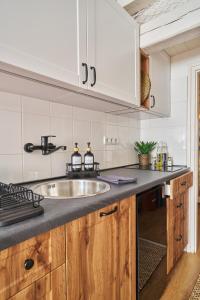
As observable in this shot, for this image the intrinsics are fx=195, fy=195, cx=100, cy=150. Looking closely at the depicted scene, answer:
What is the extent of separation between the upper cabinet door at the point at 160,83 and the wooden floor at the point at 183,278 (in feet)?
4.84

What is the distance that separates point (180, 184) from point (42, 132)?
1.24 metres

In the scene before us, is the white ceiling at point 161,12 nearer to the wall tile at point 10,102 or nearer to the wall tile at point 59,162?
the wall tile at point 10,102

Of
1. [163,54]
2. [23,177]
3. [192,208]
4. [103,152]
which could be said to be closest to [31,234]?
[23,177]

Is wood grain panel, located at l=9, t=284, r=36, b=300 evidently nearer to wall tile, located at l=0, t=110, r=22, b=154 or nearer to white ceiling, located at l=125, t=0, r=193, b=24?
wall tile, located at l=0, t=110, r=22, b=154

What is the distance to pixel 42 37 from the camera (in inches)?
34.5

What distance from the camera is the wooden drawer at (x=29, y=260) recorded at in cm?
53

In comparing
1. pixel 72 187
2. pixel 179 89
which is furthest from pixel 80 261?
pixel 179 89

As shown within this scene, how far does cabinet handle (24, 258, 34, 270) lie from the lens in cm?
57

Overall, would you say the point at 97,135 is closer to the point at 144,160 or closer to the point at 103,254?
the point at 144,160

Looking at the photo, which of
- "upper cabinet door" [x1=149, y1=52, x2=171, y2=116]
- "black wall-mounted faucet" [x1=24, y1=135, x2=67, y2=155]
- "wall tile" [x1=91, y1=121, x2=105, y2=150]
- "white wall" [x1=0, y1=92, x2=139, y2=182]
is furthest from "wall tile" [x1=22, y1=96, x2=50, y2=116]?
"upper cabinet door" [x1=149, y1=52, x2=171, y2=116]

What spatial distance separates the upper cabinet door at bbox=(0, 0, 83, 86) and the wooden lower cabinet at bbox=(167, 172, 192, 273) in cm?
115

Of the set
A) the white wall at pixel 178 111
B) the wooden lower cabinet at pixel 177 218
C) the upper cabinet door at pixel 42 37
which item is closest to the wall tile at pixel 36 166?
the upper cabinet door at pixel 42 37

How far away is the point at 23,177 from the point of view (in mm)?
1177

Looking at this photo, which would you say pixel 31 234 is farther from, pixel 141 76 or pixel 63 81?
pixel 141 76
